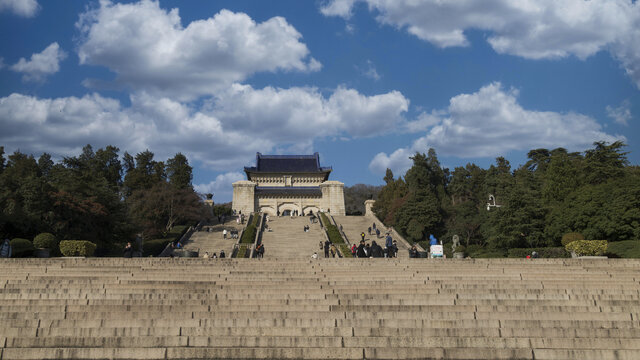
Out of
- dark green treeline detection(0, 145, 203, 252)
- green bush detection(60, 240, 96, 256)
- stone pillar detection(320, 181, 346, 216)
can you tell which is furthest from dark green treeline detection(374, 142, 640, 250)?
green bush detection(60, 240, 96, 256)

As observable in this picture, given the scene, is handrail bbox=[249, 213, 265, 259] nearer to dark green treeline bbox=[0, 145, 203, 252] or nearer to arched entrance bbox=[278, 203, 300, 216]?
dark green treeline bbox=[0, 145, 203, 252]

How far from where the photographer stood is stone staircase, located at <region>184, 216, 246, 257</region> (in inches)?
1346

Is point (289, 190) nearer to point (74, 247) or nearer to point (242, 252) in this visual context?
point (242, 252)

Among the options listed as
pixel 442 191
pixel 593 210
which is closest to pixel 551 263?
pixel 593 210

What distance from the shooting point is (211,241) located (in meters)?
37.1

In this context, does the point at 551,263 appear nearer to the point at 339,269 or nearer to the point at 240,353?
the point at 339,269

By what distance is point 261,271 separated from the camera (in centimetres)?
1485

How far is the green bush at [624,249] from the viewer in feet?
75.3

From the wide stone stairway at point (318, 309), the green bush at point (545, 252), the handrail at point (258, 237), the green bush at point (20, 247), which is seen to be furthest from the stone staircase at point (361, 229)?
the green bush at point (20, 247)

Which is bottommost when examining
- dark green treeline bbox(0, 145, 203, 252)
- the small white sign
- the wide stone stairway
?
the wide stone stairway

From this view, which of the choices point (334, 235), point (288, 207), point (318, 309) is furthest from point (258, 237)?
point (318, 309)

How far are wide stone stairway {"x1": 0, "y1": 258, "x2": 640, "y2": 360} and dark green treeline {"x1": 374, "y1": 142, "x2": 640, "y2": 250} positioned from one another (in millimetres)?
12977

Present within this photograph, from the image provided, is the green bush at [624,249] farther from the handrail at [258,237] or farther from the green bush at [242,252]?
the green bush at [242,252]

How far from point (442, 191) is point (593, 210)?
88.5ft
